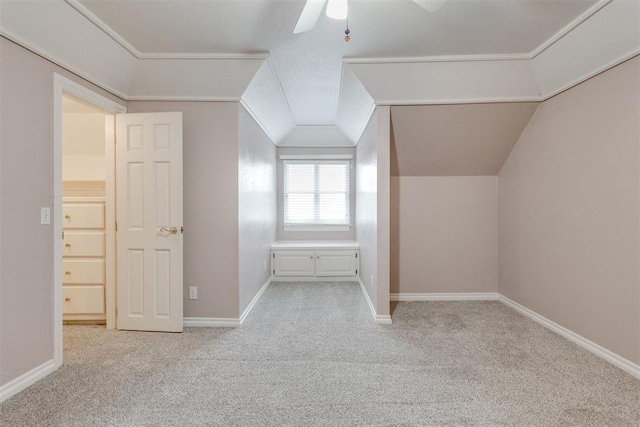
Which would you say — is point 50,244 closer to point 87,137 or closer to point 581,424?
point 87,137

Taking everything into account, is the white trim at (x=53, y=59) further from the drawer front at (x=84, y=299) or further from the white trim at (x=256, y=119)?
the drawer front at (x=84, y=299)

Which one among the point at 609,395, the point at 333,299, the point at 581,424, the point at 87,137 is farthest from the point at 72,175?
the point at 609,395

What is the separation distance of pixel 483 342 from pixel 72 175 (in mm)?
4675

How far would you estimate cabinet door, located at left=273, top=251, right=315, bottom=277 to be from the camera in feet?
15.6

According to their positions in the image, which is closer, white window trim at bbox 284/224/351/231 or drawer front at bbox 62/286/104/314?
drawer front at bbox 62/286/104/314

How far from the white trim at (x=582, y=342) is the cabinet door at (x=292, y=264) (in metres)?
2.74

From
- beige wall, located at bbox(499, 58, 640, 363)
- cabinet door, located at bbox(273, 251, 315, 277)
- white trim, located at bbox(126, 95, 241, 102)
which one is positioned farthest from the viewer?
cabinet door, located at bbox(273, 251, 315, 277)

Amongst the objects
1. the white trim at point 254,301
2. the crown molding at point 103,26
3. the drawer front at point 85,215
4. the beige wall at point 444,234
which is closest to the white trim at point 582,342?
the beige wall at point 444,234

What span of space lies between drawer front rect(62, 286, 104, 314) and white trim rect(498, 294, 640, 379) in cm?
439

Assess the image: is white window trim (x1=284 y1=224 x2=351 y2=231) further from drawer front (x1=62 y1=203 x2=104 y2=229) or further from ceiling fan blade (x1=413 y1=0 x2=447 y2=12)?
ceiling fan blade (x1=413 y1=0 x2=447 y2=12)

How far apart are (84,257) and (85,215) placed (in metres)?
0.42

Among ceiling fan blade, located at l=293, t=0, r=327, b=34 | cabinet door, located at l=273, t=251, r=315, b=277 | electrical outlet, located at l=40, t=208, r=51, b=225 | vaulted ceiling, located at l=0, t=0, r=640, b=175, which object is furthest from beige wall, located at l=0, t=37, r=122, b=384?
cabinet door, located at l=273, t=251, r=315, b=277

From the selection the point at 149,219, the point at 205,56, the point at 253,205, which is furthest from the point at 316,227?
the point at 205,56

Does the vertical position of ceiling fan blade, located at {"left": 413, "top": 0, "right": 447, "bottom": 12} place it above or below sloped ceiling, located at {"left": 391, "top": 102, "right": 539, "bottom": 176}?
above
